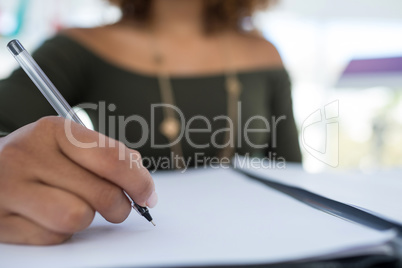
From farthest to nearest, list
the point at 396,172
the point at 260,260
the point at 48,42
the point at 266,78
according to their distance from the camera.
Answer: the point at 266,78, the point at 48,42, the point at 396,172, the point at 260,260

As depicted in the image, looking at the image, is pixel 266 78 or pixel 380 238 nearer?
pixel 380 238

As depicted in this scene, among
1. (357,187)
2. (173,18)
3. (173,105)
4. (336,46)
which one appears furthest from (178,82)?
(336,46)

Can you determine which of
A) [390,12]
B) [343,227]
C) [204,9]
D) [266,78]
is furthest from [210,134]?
[390,12]

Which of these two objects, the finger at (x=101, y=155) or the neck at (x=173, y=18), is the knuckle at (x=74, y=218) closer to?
Answer: the finger at (x=101, y=155)

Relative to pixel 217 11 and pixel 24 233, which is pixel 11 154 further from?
pixel 217 11

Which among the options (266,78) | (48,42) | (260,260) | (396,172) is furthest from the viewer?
(266,78)

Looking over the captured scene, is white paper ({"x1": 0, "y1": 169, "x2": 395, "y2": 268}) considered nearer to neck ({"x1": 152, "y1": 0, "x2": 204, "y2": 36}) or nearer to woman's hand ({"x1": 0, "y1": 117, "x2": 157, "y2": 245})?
woman's hand ({"x1": 0, "y1": 117, "x2": 157, "y2": 245})

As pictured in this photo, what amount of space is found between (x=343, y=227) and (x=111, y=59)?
1.82 ft

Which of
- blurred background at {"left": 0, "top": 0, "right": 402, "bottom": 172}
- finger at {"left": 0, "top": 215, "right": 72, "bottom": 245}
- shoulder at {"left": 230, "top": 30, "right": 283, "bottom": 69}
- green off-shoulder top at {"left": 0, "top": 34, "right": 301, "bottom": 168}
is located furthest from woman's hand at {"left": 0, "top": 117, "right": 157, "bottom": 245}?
blurred background at {"left": 0, "top": 0, "right": 402, "bottom": 172}

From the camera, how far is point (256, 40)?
2.67 ft

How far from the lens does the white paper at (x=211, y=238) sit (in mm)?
154

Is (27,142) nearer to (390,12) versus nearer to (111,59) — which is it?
(111,59)

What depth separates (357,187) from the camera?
31 cm

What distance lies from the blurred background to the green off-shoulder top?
713 mm
